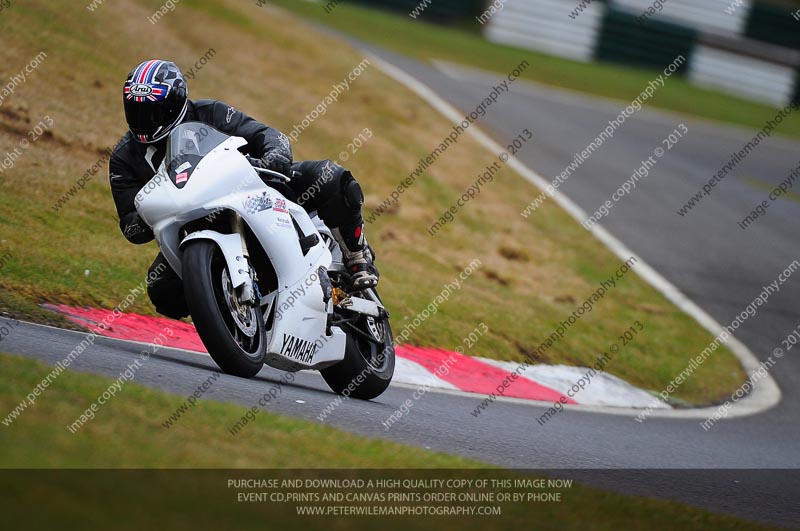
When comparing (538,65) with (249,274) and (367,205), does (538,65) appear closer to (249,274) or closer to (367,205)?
(367,205)

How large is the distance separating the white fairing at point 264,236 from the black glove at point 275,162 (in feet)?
0.48

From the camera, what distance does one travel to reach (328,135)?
14.6 metres

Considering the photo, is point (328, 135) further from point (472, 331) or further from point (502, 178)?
point (472, 331)

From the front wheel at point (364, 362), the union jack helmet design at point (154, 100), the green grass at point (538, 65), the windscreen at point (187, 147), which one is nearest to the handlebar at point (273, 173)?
the windscreen at point (187, 147)

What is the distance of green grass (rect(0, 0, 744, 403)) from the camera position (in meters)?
8.91

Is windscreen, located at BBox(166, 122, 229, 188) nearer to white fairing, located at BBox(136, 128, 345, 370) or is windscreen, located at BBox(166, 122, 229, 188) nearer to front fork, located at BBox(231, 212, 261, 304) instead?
white fairing, located at BBox(136, 128, 345, 370)

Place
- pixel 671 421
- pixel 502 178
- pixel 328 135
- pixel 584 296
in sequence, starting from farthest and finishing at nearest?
pixel 502 178, pixel 328 135, pixel 584 296, pixel 671 421

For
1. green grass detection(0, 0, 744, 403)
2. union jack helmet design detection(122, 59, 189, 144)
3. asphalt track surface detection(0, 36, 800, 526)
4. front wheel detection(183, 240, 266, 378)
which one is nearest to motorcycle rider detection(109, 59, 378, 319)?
union jack helmet design detection(122, 59, 189, 144)

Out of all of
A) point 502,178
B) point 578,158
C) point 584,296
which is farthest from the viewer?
point 578,158

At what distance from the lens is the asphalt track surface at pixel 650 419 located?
5.73 m

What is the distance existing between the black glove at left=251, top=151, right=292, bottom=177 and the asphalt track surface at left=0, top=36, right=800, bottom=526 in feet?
3.97

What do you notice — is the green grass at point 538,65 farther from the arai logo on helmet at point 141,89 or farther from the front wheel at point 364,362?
the arai logo on helmet at point 141,89
